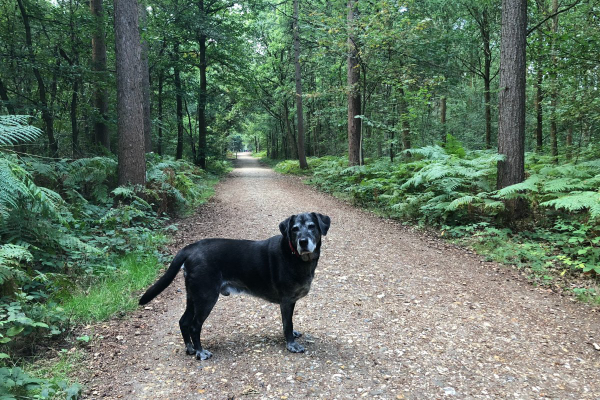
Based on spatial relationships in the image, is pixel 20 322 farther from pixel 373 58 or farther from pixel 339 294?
pixel 373 58

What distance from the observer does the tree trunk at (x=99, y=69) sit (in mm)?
10367

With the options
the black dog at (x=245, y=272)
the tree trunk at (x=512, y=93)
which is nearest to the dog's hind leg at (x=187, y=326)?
the black dog at (x=245, y=272)

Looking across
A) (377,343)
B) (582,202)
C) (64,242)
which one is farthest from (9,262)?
(582,202)

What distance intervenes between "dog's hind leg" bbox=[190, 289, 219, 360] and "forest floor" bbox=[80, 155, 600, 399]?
5.8 inches

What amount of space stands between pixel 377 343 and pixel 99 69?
11857mm

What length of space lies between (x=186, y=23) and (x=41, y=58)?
970 centimetres

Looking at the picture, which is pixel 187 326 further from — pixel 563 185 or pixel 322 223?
pixel 563 185

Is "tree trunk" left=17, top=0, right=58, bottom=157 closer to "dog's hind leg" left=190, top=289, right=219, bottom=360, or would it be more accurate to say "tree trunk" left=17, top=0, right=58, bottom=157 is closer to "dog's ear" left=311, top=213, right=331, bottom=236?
"dog's hind leg" left=190, top=289, right=219, bottom=360

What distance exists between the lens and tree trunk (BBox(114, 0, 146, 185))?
7934 mm

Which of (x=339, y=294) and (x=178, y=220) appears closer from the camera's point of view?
(x=339, y=294)

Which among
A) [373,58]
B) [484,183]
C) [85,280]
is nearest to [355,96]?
[373,58]

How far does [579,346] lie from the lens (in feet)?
12.1

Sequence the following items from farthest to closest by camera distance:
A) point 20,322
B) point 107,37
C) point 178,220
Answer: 1. point 107,37
2. point 178,220
3. point 20,322

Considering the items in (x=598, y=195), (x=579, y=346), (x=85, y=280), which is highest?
(x=598, y=195)
